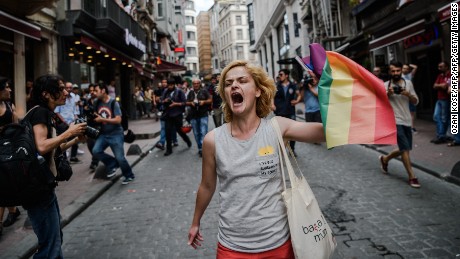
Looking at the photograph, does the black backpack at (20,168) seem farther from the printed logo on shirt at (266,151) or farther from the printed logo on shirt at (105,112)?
the printed logo on shirt at (105,112)

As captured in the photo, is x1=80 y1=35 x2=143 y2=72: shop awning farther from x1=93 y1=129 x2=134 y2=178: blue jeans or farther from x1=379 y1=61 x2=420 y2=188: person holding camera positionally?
x1=379 y1=61 x2=420 y2=188: person holding camera

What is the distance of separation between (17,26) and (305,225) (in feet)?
32.0

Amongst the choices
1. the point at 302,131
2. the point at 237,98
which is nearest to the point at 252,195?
the point at 302,131

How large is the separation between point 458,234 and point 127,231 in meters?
3.77

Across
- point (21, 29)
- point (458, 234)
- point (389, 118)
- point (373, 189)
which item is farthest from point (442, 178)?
point (21, 29)

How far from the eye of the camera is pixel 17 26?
9000 millimetres

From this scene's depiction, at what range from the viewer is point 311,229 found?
1.83m

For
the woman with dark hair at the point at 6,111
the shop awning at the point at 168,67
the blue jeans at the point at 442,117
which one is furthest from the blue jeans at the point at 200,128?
the shop awning at the point at 168,67

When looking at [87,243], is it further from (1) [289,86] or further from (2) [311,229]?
(1) [289,86]

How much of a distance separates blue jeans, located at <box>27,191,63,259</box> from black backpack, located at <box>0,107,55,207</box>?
0.13 metres

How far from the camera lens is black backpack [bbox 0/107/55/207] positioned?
8.16 feet

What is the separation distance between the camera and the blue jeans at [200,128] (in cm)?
952

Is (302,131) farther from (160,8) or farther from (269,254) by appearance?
(160,8)

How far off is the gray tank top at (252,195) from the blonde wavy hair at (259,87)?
0.24 metres
